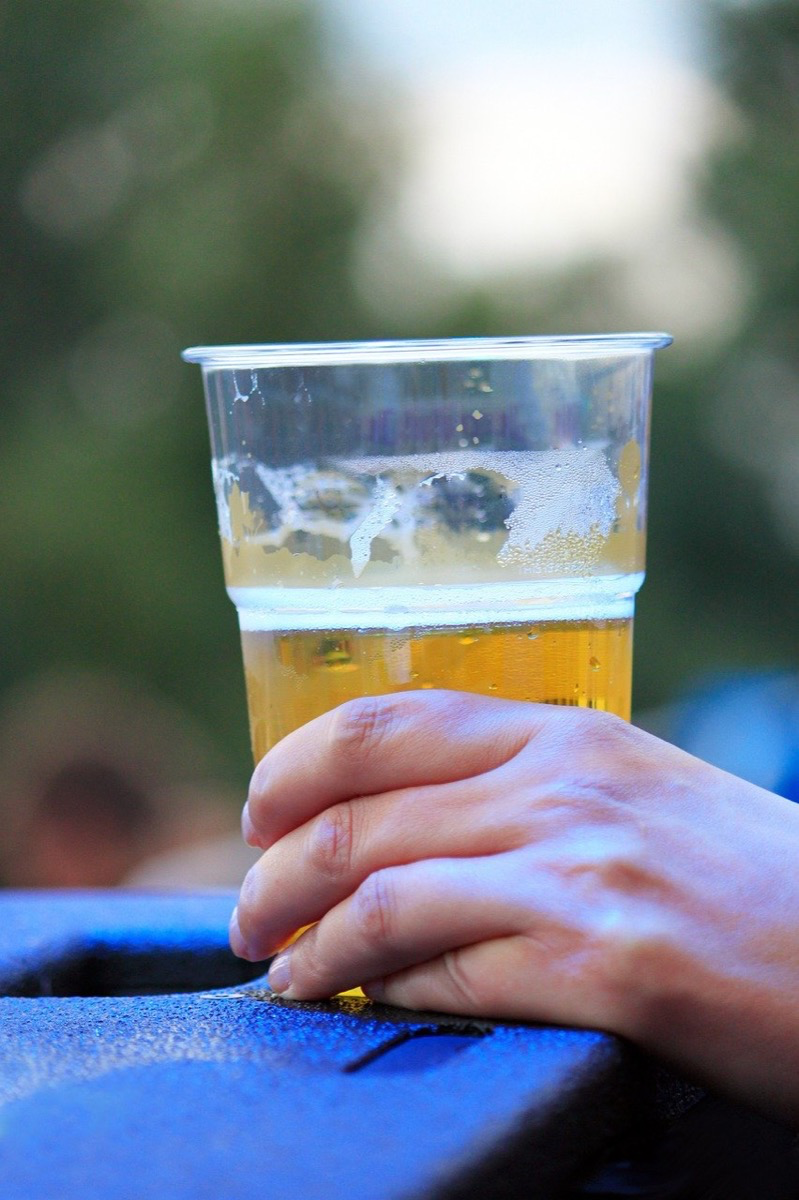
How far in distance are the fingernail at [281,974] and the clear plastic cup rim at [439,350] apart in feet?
1.54

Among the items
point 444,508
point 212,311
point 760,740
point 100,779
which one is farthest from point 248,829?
point 212,311

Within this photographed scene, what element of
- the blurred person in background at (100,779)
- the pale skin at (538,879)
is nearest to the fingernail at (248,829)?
the pale skin at (538,879)

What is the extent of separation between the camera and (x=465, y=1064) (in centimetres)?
72

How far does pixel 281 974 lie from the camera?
3.19 feet

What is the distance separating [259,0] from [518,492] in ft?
29.3

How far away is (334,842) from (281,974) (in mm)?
135

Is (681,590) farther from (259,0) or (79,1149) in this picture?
(79,1149)

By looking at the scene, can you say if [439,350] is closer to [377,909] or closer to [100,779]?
[377,909]

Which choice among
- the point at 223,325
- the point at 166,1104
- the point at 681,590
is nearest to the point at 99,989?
the point at 166,1104

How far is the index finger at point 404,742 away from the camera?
2.94 feet

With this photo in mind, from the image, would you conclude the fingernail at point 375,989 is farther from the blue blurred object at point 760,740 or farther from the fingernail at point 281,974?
the blue blurred object at point 760,740

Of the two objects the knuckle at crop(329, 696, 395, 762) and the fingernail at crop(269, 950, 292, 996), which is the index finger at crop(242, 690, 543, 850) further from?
the fingernail at crop(269, 950, 292, 996)

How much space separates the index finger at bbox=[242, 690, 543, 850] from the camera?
2.94 feet

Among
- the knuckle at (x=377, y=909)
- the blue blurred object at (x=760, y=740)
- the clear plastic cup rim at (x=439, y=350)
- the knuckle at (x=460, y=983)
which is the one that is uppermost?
the clear plastic cup rim at (x=439, y=350)
